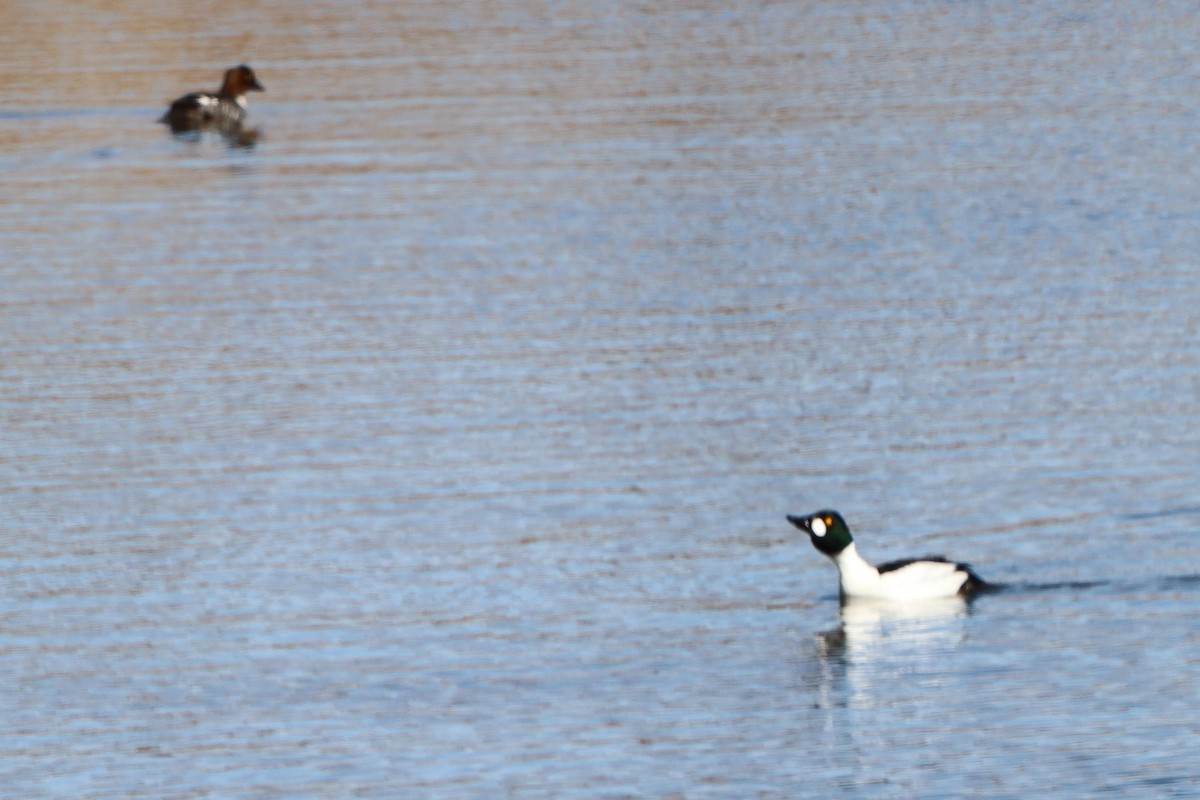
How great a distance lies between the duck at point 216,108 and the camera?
36.9 metres

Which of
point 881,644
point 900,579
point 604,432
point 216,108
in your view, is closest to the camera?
point 881,644

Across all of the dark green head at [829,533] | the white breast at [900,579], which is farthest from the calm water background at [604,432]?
the dark green head at [829,533]

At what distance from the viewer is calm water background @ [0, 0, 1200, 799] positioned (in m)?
14.7

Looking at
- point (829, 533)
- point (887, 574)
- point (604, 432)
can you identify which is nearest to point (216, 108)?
point (604, 432)

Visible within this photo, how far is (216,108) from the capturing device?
121 ft

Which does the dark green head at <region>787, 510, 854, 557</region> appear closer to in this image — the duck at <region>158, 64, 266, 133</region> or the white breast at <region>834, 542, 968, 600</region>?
the white breast at <region>834, 542, 968, 600</region>

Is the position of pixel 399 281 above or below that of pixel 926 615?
above

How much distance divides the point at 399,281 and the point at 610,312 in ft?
9.74

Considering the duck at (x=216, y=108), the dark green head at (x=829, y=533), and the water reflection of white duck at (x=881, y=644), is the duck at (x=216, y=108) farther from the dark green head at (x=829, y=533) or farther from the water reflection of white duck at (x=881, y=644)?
the water reflection of white duck at (x=881, y=644)

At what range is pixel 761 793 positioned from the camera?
13523 mm

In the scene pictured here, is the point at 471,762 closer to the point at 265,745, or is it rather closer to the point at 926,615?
the point at 265,745

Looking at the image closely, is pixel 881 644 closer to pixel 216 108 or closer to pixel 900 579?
pixel 900 579

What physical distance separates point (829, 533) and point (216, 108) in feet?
71.3

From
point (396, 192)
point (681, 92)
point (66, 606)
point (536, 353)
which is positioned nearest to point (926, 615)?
point (66, 606)
